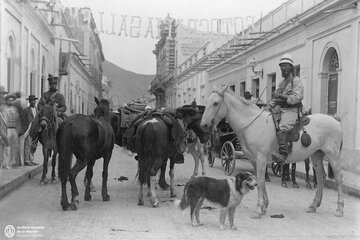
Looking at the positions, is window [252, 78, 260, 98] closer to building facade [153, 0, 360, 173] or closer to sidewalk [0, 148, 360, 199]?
building facade [153, 0, 360, 173]

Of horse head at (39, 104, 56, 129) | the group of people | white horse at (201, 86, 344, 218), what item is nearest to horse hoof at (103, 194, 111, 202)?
white horse at (201, 86, 344, 218)

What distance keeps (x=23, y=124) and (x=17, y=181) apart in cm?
201

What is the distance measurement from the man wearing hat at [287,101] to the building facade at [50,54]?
2919 mm

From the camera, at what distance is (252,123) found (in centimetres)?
622

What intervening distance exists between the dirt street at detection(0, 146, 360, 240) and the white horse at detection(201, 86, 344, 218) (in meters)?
0.39

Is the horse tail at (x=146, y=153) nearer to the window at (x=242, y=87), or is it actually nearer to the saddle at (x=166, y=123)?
the saddle at (x=166, y=123)

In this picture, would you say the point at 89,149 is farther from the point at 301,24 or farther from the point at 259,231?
the point at 301,24

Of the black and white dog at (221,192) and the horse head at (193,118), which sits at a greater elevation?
the horse head at (193,118)

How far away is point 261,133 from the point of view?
6.19 meters

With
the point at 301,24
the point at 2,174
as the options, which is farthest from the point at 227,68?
the point at 2,174

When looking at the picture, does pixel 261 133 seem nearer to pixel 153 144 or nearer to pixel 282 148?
pixel 282 148

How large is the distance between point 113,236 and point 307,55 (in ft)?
33.3

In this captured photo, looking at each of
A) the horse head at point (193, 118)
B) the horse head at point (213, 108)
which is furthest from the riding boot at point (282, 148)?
the horse head at point (193, 118)

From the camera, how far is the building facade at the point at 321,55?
34.4ft
